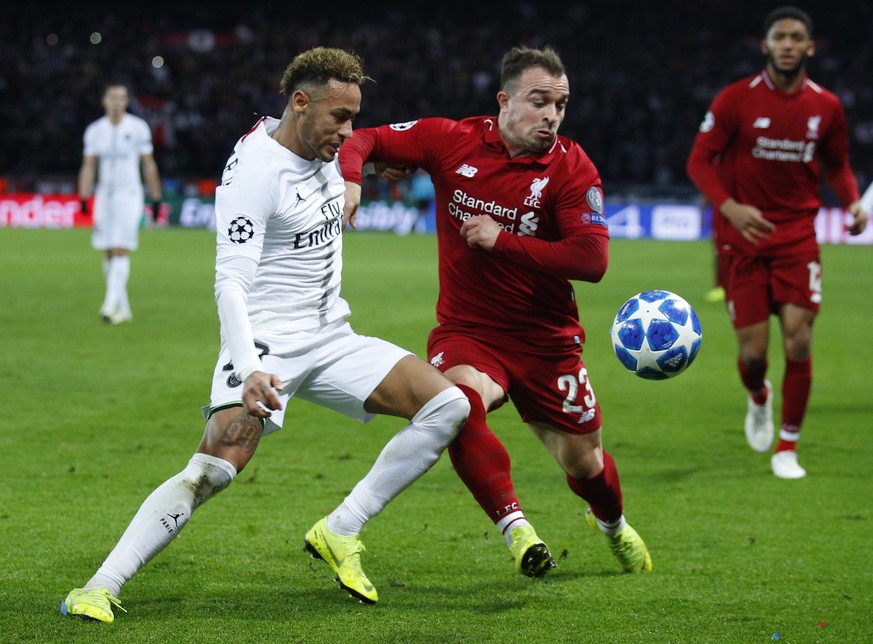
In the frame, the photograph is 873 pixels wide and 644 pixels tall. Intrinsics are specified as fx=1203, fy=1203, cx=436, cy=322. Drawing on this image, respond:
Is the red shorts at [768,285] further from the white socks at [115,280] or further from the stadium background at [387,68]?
the stadium background at [387,68]

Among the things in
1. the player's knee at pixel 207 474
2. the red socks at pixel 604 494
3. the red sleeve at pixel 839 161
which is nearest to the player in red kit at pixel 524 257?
the red socks at pixel 604 494

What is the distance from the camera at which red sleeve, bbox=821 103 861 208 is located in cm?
704

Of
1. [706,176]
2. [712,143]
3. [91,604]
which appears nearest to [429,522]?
[91,604]

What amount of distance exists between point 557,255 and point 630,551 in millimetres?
1279

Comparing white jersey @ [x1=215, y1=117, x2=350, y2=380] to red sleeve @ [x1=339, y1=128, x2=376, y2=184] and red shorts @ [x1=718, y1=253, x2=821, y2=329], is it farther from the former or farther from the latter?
red shorts @ [x1=718, y1=253, x2=821, y2=329]

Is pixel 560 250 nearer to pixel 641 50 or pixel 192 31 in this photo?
pixel 641 50

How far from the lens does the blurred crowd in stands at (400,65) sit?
34.1 m

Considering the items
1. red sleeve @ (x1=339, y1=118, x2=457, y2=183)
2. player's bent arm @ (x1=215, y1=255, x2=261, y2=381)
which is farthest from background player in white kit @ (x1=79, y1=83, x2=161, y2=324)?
player's bent arm @ (x1=215, y1=255, x2=261, y2=381)

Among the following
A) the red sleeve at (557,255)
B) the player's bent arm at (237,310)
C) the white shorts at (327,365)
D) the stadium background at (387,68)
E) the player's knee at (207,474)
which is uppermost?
the stadium background at (387,68)

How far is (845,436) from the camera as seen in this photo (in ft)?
26.3

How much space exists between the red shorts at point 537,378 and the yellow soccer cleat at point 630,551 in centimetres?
45

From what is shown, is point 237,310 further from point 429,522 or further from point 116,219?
point 116,219

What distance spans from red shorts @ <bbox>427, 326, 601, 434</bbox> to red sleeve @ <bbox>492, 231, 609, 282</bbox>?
0.44m

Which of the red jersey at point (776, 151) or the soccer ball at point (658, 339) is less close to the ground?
the red jersey at point (776, 151)
